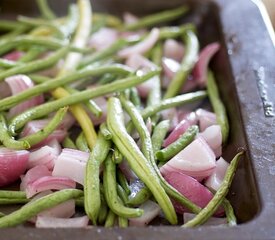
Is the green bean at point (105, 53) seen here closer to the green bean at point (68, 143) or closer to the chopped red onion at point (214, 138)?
the green bean at point (68, 143)

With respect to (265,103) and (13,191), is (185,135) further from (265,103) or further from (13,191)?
(13,191)

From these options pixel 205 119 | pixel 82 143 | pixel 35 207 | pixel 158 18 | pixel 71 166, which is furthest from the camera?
pixel 158 18

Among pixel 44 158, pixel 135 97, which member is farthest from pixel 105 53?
pixel 44 158

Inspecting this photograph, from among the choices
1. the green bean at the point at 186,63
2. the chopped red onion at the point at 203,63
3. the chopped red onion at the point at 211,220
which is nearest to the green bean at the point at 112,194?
the chopped red onion at the point at 211,220

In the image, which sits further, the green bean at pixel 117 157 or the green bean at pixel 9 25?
the green bean at pixel 9 25

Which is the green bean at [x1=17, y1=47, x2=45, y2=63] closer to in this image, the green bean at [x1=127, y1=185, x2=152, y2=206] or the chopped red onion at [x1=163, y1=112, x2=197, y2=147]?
the chopped red onion at [x1=163, y1=112, x2=197, y2=147]

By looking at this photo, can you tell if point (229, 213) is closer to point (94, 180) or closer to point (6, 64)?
point (94, 180)

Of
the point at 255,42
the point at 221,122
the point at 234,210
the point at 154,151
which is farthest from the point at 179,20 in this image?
the point at 234,210
